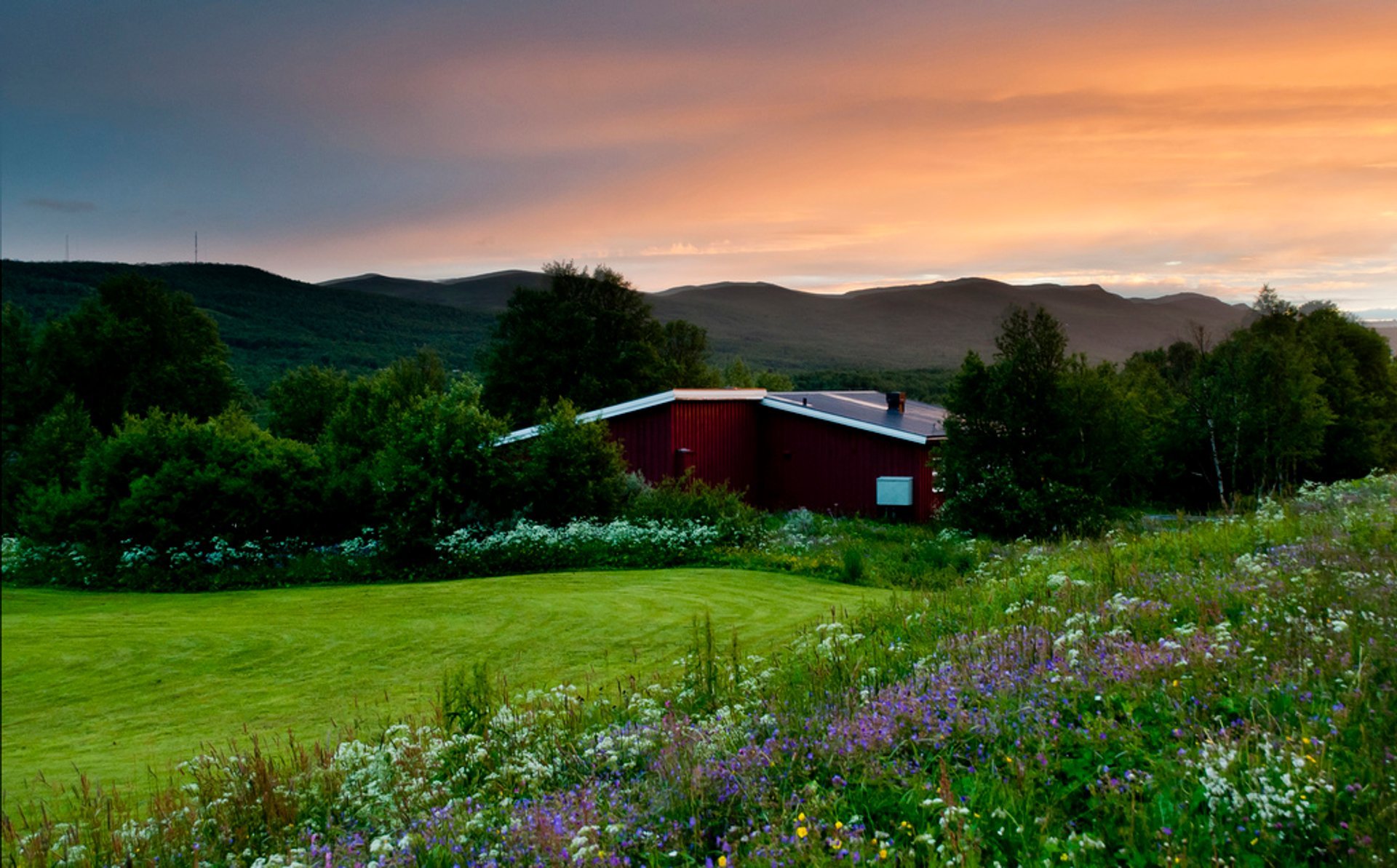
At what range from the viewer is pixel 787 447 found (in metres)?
27.4

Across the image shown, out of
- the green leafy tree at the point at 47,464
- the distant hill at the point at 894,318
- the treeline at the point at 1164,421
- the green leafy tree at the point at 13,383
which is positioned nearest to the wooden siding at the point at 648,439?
the treeline at the point at 1164,421

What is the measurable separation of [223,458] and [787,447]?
16.1 metres

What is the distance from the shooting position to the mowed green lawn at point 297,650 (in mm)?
6648

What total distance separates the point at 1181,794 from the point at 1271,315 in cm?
4507

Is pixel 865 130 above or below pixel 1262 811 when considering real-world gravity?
above

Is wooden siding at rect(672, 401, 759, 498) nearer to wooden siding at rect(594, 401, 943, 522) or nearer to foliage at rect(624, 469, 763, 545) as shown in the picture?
wooden siding at rect(594, 401, 943, 522)

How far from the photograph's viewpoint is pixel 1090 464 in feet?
63.2

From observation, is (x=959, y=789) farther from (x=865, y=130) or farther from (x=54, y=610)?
(x=865, y=130)

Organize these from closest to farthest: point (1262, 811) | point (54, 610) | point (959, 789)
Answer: point (1262, 811)
point (959, 789)
point (54, 610)

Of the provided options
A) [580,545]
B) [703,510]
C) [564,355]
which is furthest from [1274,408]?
[564,355]

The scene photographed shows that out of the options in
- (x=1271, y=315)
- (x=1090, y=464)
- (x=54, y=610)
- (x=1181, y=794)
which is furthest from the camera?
(x=1271, y=315)

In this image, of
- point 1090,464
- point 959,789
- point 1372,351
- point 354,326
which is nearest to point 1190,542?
point 959,789

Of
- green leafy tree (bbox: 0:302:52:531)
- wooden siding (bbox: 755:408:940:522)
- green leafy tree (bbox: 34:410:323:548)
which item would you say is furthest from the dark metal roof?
green leafy tree (bbox: 0:302:52:531)

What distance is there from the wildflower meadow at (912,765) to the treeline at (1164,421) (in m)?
8.96
